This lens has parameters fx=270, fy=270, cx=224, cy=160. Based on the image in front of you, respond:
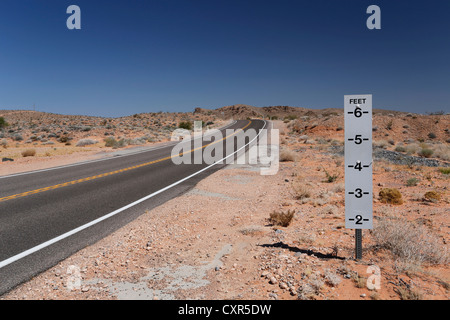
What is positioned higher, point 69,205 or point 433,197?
point 433,197

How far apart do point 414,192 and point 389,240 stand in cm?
494

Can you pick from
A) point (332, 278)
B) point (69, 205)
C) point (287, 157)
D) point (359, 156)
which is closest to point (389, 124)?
point (287, 157)

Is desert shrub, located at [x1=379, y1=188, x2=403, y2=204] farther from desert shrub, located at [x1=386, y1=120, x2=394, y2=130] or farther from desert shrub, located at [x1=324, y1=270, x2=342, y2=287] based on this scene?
desert shrub, located at [x1=386, y1=120, x2=394, y2=130]

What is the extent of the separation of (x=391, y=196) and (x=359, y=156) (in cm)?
449

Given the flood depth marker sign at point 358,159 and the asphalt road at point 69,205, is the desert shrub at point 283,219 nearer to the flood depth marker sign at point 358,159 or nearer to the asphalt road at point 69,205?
the flood depth marker sign at point 358,159

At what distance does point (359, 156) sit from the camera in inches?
147

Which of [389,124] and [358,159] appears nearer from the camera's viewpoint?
[358,159]

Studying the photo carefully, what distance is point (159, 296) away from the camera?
3.38 metres

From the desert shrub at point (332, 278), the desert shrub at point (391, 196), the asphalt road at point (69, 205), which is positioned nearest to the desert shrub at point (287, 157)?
the asphalt road at point (69, 205)

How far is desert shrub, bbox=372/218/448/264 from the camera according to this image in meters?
3.88

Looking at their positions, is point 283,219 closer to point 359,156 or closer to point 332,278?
point 332,278
